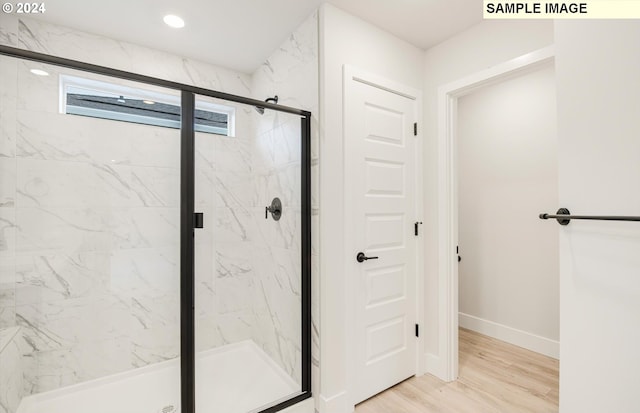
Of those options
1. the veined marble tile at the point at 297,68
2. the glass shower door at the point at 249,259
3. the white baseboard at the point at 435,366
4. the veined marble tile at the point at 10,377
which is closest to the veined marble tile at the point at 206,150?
the glass shower door at the point at 249,259

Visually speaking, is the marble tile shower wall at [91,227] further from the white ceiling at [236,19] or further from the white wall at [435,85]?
the white wall at [435,85]

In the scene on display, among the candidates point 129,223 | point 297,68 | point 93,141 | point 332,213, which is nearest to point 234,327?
point 129,223

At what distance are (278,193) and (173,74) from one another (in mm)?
1410

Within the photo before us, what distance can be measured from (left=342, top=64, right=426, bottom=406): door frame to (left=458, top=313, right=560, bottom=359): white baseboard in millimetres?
1137

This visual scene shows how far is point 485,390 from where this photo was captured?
2.09m

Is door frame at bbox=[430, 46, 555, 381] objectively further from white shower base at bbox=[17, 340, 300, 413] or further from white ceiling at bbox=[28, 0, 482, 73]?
white shower base at bbox=[17, 340, 300, 413]

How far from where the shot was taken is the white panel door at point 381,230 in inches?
78.2

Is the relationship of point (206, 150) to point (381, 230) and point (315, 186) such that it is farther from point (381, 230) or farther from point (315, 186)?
point (381, 230)

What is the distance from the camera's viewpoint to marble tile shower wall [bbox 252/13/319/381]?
1976 millimetres

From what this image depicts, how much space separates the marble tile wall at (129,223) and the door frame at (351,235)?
22 cm

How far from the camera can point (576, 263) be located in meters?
1.28

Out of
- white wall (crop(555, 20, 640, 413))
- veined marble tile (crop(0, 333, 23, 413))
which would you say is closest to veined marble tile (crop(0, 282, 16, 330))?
veined marble tile (crop(0, 333, 23, 413))

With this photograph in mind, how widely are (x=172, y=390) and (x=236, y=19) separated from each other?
256 centimetres

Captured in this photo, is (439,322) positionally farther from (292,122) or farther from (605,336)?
(292,122)
